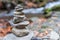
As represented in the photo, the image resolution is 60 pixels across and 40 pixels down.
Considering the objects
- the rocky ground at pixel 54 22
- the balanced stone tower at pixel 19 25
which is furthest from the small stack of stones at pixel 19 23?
the rocky ground at pixel 54 22

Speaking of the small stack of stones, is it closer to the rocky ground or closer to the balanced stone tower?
the balanced stone tower

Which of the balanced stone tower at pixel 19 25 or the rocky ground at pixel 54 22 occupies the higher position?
the balanced stone tower at pixel 19 25

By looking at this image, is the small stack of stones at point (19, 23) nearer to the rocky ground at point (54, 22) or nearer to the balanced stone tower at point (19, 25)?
the balanced stone tower at point (19, 25)

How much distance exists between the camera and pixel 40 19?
6672mm

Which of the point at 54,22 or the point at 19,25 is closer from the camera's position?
the point at 19,25

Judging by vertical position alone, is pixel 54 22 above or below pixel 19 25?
below

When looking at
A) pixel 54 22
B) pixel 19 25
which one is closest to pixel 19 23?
pixel 19 25

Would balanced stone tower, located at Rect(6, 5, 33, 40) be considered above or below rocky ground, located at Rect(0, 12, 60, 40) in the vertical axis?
above

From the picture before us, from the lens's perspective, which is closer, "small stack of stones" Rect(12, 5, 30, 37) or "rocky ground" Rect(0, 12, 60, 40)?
"small stack of stones" Rect(12, 5, 30, 37)

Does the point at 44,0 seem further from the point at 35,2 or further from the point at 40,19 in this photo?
the point at 40,19

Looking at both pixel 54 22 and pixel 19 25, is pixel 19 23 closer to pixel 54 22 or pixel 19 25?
pixel 19 25

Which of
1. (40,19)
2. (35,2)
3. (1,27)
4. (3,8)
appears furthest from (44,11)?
(1,27)

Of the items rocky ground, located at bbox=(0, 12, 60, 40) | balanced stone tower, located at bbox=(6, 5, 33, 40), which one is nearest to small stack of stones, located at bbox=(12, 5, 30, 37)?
balanced stone tower, located at bbox=(6, 5, 33, 40)

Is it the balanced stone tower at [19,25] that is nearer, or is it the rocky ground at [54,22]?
the balanced stone tower at [19,25]
